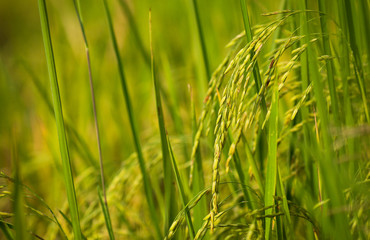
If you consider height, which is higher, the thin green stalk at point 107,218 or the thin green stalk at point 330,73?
the thin green stalk at point 330,73

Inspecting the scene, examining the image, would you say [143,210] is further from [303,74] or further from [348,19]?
[348,19]

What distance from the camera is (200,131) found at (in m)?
0.69

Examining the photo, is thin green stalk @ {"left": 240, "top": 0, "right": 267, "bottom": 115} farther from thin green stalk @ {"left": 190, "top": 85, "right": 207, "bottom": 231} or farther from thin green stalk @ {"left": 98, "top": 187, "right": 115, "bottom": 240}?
thin green stalk @ {"left": 98, "top": 187, "right": 115, "bottom": 240}

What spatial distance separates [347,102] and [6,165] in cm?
152

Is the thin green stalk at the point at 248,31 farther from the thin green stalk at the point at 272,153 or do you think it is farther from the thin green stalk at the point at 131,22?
the thin green stalk at the point at 131,22

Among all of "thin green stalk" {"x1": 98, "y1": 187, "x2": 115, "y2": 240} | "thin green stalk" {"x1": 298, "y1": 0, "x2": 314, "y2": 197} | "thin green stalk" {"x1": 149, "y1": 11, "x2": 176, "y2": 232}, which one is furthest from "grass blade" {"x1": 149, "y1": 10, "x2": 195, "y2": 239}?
"thin green stalk" {"x1": 298, "y1": 0, "x2": 314, "y2": 197}

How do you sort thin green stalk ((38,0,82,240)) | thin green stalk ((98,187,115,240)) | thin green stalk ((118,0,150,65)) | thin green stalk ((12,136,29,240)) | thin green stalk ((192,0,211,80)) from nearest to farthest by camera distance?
thin green stalk ((12,136,29,240)) < thin green stalk ((38,0,82,240)) < thin green stalk ((98,187,115,240)) < thin green stalk ((192,0,211,80)) < thin green stalk ((118,0,150,65))

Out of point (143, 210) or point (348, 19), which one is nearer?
point (348, 19)

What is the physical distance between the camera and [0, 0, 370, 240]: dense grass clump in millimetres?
615

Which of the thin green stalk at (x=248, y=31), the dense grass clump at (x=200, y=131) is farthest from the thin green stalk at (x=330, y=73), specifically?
the thin green stalk at (x=248, y=31)

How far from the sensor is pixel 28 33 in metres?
3.52

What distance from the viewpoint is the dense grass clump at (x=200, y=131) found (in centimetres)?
61

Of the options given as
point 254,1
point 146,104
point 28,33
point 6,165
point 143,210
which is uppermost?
point 28,33

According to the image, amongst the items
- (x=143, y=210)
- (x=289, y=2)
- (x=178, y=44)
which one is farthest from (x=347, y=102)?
(x=178, y=44)
